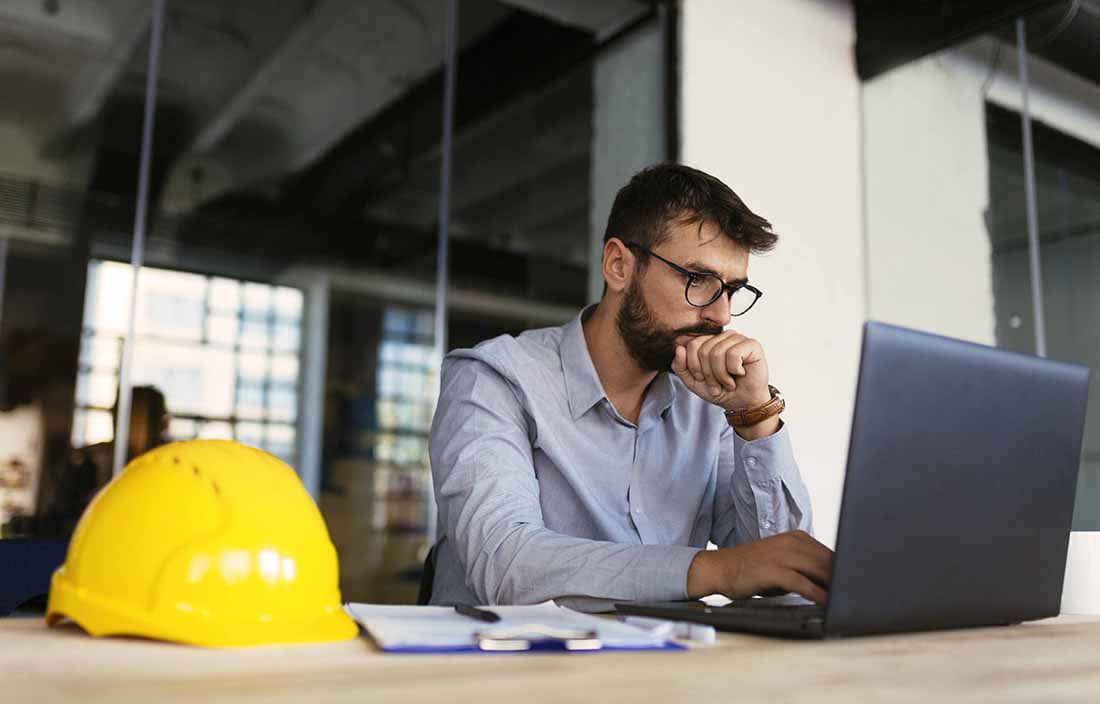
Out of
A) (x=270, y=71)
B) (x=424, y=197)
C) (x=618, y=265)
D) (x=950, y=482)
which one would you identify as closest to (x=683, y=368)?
(x=618, y=265)

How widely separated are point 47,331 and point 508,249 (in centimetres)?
488

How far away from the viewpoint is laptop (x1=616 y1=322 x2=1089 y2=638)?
857mm

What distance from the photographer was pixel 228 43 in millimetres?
6762

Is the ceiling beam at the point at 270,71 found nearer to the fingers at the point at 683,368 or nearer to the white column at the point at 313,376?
the white column at the point at 313,376

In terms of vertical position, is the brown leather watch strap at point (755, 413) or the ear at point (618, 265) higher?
the ear at point (618, 265)

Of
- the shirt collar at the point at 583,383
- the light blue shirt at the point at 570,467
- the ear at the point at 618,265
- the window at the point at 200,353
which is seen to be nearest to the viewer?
the light blue shirt at the point at 570,467

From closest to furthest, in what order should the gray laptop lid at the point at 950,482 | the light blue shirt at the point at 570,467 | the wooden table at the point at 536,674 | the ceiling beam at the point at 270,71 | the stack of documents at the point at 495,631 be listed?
1. the wooden table at the point at 536,674
2. the stack of documents at the point at 495,631
3. the gray laptop lid at the point at 950,482
4. the light blue shirt at the point at 570,467
5. the ceiling beam at the point at 270,71

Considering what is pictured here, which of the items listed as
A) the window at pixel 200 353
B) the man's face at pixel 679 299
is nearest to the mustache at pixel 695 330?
the man's face at pixel 679 299

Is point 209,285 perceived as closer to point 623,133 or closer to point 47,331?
point 47,331

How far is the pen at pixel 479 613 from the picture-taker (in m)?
0.89

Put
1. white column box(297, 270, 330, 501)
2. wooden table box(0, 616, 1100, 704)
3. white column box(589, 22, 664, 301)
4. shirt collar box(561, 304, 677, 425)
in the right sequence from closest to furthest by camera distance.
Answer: wooden table box(0, 616, 1100, 704) < shirt collar box(561, 304, 677, 425) < white column box(589, 22, 664, 301) < white column box(297, 270, 330, 501)

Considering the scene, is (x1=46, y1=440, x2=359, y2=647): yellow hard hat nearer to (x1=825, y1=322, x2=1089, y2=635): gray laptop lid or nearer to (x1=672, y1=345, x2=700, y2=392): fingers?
(x1=825, y1=322, x2=1089, y2=635): gray laptop lid

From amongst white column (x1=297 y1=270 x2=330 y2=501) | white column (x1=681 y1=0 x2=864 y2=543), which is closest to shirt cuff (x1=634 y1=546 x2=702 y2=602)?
white column (x1=681 y1=0 x2=864 y2=543)

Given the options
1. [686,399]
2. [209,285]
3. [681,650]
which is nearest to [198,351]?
[209,285]
